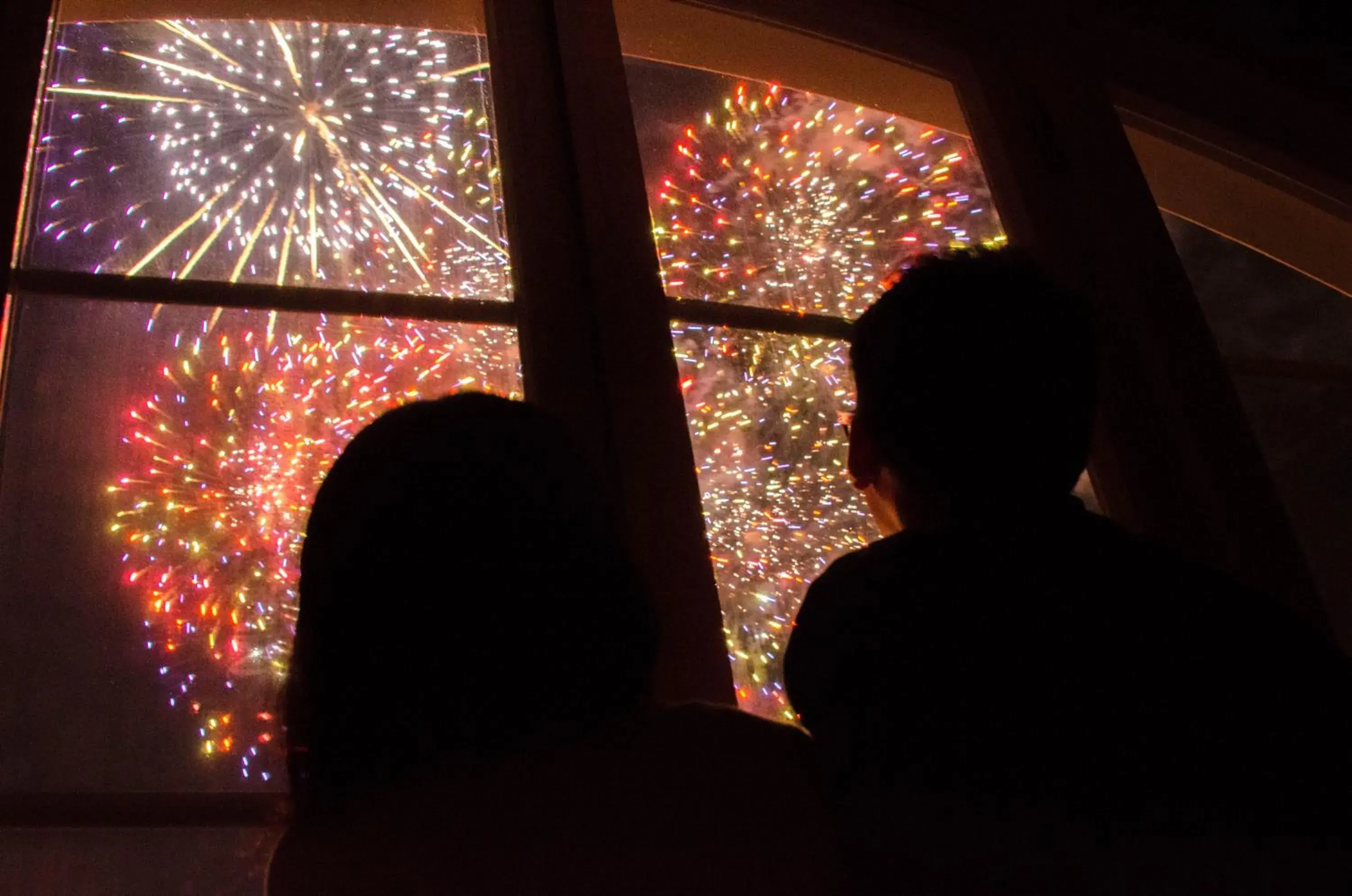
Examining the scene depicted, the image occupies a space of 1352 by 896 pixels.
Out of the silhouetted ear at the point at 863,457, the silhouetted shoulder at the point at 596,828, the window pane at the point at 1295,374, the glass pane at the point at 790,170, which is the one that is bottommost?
the silhouetted shoulder at the point at 596,828

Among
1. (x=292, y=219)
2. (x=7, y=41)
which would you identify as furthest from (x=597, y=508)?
(x=7, y=41)

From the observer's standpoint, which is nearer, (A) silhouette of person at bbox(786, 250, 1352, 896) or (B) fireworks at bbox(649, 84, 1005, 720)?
(A) silhouette of person at bbox(786, 250, 1352, 896)

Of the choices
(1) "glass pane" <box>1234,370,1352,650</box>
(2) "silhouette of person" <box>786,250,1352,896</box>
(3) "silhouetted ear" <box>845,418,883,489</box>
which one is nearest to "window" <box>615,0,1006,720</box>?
(3) "silhouetted ear" <box>845,418,883,489</box>

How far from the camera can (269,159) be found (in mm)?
1454

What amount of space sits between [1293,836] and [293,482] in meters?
0.99

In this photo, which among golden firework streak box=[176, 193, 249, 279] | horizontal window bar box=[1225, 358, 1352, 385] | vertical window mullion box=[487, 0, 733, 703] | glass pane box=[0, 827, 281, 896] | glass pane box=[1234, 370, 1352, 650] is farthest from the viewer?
horizontal window bar box=[1225, 358, 1352, 385]

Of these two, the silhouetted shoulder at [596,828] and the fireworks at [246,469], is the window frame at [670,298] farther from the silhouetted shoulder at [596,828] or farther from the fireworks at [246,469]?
the silhouetted shoulder at [596,828]

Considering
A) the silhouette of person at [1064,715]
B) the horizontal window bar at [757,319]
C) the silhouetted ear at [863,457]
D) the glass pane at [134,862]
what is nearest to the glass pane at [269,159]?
the horizontal window bar at [757,319]

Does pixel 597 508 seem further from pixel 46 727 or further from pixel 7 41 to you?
pixel 7 41

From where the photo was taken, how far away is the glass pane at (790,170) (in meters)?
1.57

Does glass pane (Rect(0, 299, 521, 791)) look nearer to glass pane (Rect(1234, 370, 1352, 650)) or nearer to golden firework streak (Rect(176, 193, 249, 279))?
golden firework streak (Rect(176, 193, 249, 279))

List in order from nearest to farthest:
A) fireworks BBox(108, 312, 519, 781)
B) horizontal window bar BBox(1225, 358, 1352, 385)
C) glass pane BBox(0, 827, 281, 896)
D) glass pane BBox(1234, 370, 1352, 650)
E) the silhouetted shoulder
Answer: the silhouetted shoulder < glass pane BBox(0, 827, 281, 896) < fireworks BBox(108, 312, 519, 781) < glass pane BBox(1234, 370, 1352, 650) < horizontal window bar BBox(1225, 358, 1352, 385)

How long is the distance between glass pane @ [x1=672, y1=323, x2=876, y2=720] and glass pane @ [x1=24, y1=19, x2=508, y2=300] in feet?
1.01

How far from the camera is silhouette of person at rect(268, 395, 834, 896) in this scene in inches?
28.8
